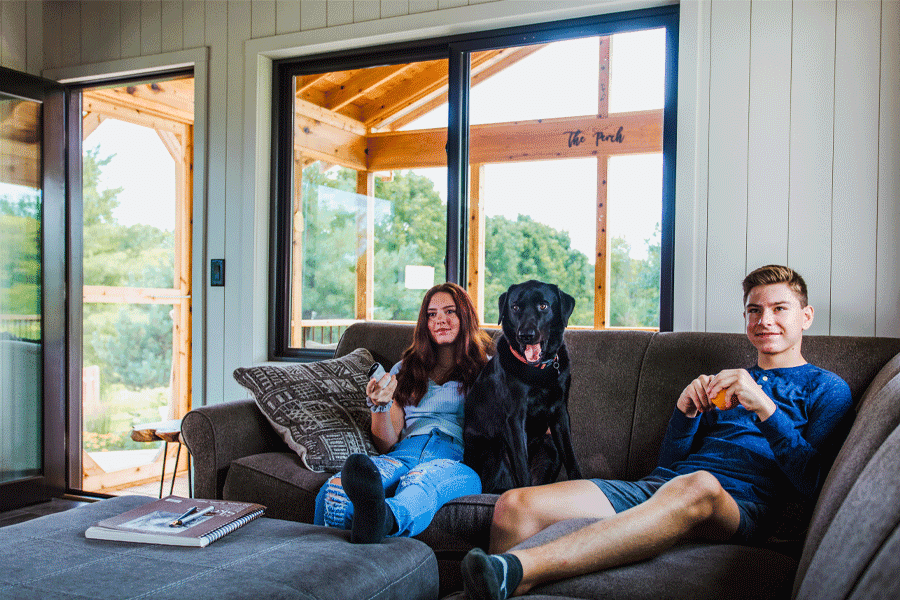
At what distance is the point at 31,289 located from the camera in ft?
10.9

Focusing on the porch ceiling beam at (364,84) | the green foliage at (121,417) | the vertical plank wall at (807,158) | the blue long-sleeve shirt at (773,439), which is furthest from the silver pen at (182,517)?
the green foliage at (121,417)

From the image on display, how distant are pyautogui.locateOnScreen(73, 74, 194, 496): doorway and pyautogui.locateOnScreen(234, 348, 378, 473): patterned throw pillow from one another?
2.08m

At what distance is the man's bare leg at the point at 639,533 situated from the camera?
1.33 meters

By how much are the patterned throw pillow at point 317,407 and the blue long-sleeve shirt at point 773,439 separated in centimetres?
95

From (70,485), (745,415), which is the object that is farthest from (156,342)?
(745,415)

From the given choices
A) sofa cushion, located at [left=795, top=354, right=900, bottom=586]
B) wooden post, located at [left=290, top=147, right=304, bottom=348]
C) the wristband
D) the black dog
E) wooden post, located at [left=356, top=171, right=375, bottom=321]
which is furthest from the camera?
wooden post, located at [left=290, top=147, right=304, bottom=348]

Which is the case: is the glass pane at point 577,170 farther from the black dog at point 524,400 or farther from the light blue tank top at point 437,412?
the light blue tank top at point 437,412

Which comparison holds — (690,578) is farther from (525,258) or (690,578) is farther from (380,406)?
(525,258)

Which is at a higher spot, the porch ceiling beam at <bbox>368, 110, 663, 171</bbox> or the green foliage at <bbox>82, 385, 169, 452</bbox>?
the porch ceiling beam at <bbox>368, 110, 663, 171</bbox>

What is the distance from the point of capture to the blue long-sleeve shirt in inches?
61.5

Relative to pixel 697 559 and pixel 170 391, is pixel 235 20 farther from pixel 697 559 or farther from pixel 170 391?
pixel 697 559

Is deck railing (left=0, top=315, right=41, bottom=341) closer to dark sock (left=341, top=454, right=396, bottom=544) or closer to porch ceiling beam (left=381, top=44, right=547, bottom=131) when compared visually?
porch ceiling beam (left=381, top=44, right=547, bottom=131)

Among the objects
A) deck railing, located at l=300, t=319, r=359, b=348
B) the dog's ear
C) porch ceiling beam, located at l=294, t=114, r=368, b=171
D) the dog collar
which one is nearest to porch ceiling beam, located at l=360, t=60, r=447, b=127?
porch ceiling beam, located at l=294, t=114, r=368, b=171

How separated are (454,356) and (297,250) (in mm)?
1420
